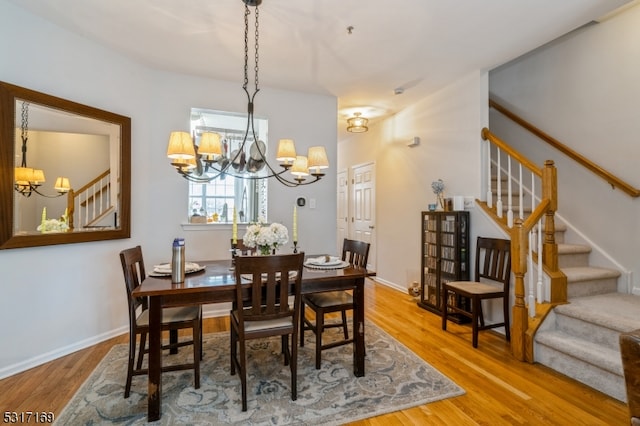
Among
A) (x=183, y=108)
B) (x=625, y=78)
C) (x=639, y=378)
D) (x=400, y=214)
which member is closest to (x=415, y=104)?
(x=400, y=214)

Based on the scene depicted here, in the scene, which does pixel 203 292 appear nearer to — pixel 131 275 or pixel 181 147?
pixel 131 275

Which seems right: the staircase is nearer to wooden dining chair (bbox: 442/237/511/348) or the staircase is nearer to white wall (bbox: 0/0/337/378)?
wooden dining chair (bbox: 442/237/511/348)

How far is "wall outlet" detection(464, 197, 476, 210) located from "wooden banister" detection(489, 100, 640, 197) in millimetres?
1135

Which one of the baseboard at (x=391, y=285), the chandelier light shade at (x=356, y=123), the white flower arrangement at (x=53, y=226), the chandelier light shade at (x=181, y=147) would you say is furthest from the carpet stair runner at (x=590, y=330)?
the white flower arrangement at (x=53, y=226)

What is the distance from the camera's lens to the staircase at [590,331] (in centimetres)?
211

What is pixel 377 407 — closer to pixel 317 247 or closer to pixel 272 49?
pixel 317 247

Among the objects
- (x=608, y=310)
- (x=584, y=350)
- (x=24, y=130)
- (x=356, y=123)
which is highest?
(x=356, y=123)

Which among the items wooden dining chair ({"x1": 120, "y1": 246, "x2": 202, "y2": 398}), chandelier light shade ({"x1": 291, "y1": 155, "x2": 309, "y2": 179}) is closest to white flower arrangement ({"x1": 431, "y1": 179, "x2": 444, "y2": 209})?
chandelier light shade ({"x1": 291, "y1": 155, "x2": 309, "y2": 179})

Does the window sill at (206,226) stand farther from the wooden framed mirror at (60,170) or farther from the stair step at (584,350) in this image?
the stair step at (584,350)

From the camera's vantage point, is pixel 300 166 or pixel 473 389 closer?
pixel 473 389

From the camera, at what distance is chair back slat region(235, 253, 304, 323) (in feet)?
6.24

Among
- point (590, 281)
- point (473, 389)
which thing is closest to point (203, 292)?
point (473, 389)

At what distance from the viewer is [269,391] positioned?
2137mm

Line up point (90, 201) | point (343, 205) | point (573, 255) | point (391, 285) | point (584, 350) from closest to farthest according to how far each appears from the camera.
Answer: point (584, 350) → point (90, 201) → point (573, 255) → point (391, 285) → point (343, 205)
